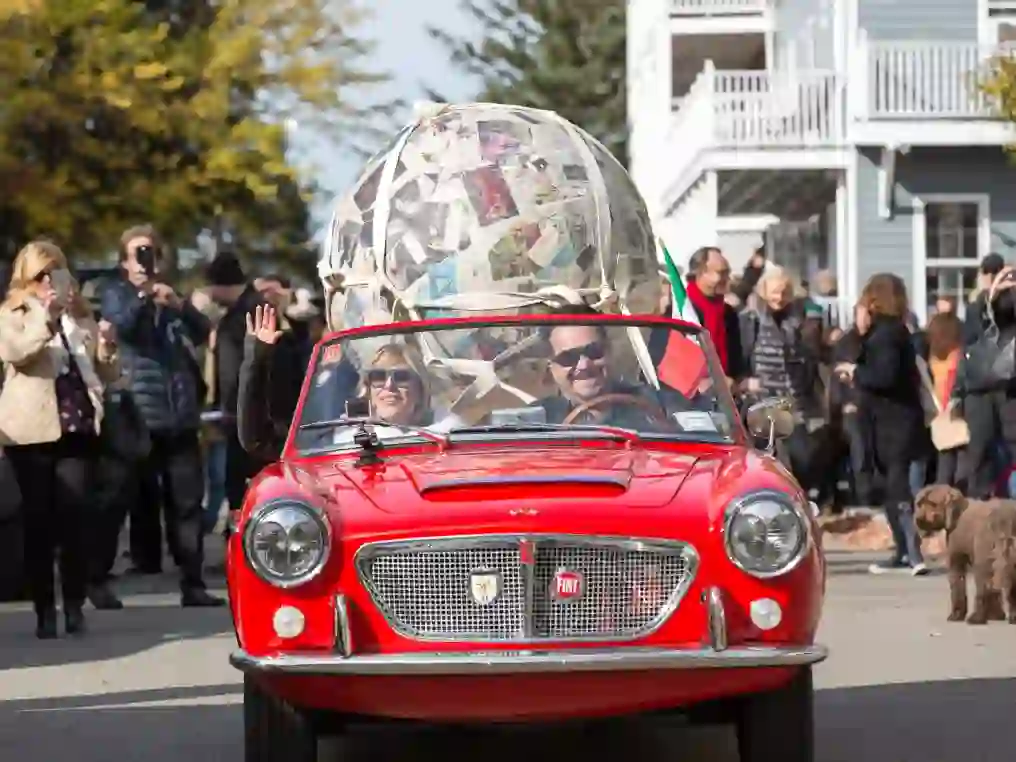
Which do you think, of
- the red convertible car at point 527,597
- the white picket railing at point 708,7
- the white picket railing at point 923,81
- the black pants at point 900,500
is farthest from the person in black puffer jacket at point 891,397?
the white picket railing at point 708,7

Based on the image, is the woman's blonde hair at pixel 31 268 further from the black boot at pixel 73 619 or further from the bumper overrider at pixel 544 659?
the bumper overrider at pixel 544 659

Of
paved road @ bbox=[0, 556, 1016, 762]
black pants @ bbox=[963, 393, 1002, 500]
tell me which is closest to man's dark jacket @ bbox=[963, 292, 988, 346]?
black pants @ bbox=[963, 393, 1002, 500]

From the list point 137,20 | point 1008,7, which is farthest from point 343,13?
point 1008,7

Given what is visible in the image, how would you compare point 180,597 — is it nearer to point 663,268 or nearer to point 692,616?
point 663,268

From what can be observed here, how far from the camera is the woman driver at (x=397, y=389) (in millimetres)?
8672

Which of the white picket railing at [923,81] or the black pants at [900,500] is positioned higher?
the white picket railing at [923,81]

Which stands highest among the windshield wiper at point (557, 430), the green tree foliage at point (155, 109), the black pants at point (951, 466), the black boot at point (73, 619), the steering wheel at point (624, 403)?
the green tree foliage at point (155, 109)

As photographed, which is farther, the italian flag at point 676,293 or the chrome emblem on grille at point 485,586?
the italian flag at point 676,293

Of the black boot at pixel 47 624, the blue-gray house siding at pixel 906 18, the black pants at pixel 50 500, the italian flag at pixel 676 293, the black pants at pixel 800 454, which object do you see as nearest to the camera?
the black pants at pixel 50 500

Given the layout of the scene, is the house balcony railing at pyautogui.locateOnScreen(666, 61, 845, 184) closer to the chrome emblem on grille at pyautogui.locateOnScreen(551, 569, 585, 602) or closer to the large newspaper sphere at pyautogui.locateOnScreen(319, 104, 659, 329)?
the large newspaper sphere at pyautogui.locateOnScreen(319, 104, 659, 329)

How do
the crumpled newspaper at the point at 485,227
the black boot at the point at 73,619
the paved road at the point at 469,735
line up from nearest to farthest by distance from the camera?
the paved road at the point at 469,735, the crumpled newspaper at the point at 485,227, the black boot at the point at 73,619

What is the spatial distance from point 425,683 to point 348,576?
15.8 inches

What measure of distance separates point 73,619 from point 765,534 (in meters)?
6.35

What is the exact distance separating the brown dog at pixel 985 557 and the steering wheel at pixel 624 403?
15.8 ft
